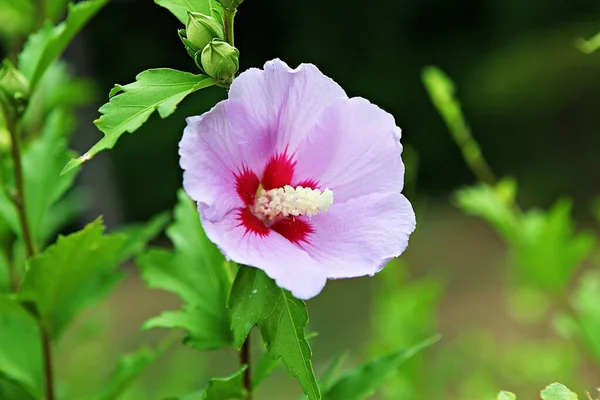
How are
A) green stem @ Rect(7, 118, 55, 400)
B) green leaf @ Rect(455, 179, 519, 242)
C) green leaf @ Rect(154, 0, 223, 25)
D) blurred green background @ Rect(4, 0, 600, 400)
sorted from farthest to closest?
blurred green background @ Rect(4, 0, 600, 400) < green leaf @ Rect(455, 179, 519, 242) < green stem @ Rect(7, 118, 55, 400) < green leaf @ Rect(154, 0, 223, 25)

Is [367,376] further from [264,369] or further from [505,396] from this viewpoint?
[505,396]

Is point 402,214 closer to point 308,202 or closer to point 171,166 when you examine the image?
point 308,202

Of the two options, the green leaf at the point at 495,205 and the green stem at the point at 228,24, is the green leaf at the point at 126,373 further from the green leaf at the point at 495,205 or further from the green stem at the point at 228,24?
the green leaf at the point at 495,205

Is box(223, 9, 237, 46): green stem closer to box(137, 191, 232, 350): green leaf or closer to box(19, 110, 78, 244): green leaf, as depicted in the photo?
box(137, 191, 232, 350): green leaf

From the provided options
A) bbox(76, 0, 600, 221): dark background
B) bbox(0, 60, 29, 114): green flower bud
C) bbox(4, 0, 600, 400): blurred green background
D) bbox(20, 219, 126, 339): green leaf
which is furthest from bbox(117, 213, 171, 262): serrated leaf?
bbox(76, 0, 600, 221): dark background

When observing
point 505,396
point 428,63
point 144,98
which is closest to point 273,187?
point 144,98

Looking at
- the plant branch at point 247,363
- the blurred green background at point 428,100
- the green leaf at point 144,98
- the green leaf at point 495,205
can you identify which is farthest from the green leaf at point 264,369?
the blurred green background at point 428,100
